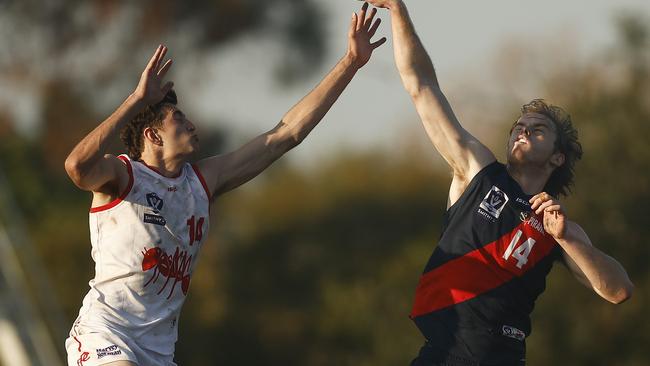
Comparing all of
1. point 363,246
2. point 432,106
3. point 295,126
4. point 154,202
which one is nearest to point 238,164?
point 295,126

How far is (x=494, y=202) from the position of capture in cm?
735

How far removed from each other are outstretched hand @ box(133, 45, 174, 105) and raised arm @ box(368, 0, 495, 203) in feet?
4.62

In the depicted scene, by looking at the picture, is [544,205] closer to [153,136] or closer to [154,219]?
[154,219]

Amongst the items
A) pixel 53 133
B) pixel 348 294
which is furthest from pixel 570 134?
pixel 53 133

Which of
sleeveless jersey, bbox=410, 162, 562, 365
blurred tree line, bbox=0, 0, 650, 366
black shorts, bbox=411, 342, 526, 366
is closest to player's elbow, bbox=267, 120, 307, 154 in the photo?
sleeveless jersey, bbox=410, 162, 562, 365

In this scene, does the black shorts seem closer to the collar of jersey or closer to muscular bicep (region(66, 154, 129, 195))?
the collar of jersey

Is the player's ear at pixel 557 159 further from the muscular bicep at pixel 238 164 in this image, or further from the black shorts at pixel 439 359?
the muscular bicep at pixel 238 164

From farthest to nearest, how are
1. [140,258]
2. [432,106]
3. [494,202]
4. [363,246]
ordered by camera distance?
[363,246] < [432,106] < [494,202] < [140,258]

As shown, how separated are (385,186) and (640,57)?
5.91 m

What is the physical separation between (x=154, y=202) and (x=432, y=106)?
1.69 m

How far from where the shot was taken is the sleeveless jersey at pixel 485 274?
732 cm

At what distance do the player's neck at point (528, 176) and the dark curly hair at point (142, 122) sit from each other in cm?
203

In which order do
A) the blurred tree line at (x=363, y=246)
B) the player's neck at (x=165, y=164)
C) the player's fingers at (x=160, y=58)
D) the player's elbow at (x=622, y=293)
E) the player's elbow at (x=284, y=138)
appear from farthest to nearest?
the blurred tree line at (x=363, y=246) < the player's elbow at (x=284, y=138) < the player's neck at (x=165, y=164) < the player's elbow at (x=622, y=293) < the player's fingers at (x=160, y=58)

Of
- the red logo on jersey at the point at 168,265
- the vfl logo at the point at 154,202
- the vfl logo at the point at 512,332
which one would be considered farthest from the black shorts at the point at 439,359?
the vfl logo at the point at 154,202
